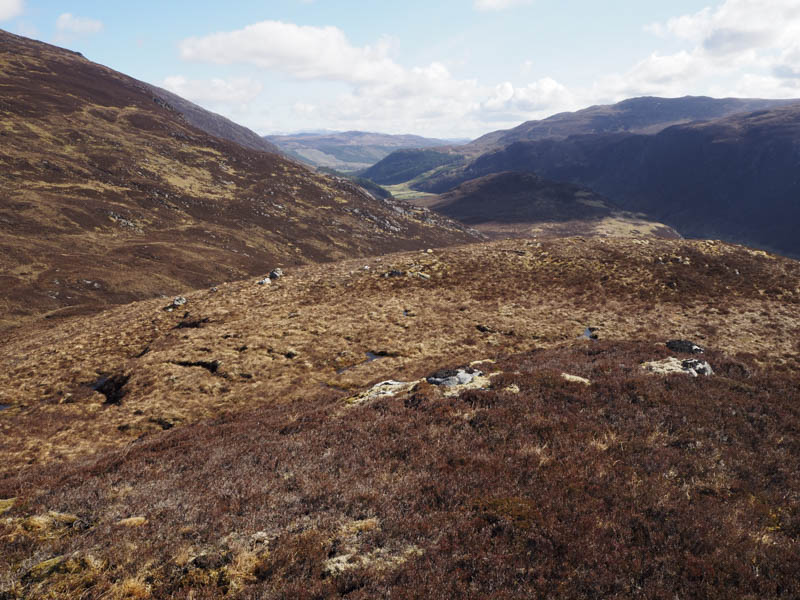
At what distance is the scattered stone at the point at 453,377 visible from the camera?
17038 mm

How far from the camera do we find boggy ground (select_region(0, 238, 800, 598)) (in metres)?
7.02

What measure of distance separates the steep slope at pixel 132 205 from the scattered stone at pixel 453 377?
41192 millimetres

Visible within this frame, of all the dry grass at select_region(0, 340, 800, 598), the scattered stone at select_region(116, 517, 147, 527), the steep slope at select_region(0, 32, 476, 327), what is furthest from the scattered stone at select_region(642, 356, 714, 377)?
the steep slope at select_region(0, 32, 476, 327)

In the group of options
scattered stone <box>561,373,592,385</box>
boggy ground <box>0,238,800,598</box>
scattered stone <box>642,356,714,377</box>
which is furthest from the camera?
scattered stone <box>642,356,714,377</box>

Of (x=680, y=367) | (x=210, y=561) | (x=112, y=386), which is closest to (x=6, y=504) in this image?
(x=210, y=561)

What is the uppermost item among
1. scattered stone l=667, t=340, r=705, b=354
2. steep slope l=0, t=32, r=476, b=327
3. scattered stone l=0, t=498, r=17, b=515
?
steep slope l=0, t=32, r=476, b=327

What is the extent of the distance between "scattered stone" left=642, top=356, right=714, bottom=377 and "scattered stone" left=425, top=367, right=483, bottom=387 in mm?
7584

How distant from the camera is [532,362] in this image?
771 inches

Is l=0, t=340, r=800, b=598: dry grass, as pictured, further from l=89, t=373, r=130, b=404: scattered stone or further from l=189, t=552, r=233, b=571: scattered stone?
l=89, t=373, r=130, b=404: scattered stone

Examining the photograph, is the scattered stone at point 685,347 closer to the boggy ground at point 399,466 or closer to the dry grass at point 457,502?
the boggy ground at point 399,466

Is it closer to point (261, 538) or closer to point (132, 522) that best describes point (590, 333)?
point (261, 538)

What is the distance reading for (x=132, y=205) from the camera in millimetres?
76062

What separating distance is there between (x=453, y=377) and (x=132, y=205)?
8352cm

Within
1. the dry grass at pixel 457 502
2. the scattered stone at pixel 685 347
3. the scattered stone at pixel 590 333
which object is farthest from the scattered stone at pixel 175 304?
the scattered stone at pixel 685 347
